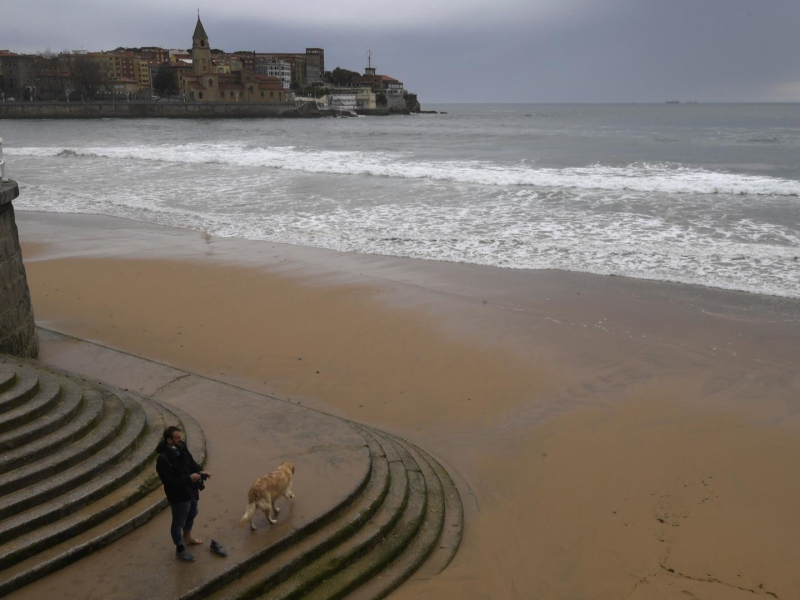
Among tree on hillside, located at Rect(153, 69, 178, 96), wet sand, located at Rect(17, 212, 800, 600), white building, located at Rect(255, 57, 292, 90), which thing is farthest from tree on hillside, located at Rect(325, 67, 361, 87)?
wet sand, located at Rect(17, 212, 800, 600)

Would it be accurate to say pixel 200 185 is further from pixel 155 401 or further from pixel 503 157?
pixel 155 401

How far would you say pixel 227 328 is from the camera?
10.8 m

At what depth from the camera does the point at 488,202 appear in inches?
891

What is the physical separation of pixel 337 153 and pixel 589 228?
2693cm

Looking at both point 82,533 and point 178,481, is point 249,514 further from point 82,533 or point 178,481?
point 82,533

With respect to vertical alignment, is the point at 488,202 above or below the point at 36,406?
below

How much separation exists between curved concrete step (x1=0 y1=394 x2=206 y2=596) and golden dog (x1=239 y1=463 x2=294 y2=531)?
33.0 inches

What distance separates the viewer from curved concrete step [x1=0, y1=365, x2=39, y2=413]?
598 centimetres

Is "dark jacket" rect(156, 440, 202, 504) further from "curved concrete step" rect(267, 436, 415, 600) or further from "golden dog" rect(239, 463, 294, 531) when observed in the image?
"curved concrete step" rect(267, 436, 415, 600)

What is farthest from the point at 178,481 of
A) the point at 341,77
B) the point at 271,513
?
the point at 341,77

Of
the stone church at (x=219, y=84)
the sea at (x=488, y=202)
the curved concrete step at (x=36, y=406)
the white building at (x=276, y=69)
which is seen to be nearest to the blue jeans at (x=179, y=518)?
the curved concrete step at (x=36, y=406)

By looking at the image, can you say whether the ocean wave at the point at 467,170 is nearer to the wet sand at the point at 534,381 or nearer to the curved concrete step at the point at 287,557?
the wet sand at the point at 534,381

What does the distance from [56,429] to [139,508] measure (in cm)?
126

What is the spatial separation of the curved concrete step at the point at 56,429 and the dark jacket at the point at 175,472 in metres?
1.59
